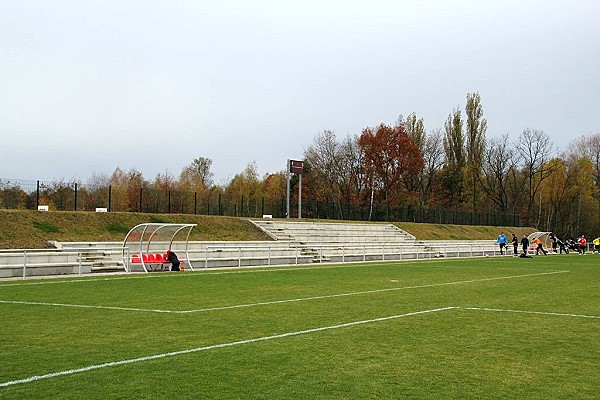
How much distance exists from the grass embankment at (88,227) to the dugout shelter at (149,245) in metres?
6.64

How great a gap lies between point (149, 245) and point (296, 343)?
1986cm

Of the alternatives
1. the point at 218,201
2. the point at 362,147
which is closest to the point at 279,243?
the point at 218,201

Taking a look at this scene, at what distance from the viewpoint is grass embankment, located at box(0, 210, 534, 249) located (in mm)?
33969

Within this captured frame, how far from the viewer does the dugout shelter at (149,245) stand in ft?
93.9

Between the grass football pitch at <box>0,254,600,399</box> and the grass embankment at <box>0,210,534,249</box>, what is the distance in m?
14.9

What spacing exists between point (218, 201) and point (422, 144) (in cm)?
4650

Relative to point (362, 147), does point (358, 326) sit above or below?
below

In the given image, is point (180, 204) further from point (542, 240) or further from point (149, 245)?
point (542, 240)

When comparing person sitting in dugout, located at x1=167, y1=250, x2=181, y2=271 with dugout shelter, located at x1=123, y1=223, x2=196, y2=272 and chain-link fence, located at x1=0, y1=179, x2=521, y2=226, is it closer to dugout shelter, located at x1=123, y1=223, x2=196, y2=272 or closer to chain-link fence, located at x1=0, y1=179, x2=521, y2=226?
dugout shelter, located at x1=123, y1=223, x2=196, y2=272

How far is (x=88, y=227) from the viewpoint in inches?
1513

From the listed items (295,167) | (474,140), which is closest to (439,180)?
(474,140)

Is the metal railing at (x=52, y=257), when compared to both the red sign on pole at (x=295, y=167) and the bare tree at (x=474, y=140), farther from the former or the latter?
the bare tree at (x=474, y=140)

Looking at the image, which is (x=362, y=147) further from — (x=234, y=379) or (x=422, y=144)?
(x=234, y=379)

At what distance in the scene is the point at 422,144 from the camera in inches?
3772
